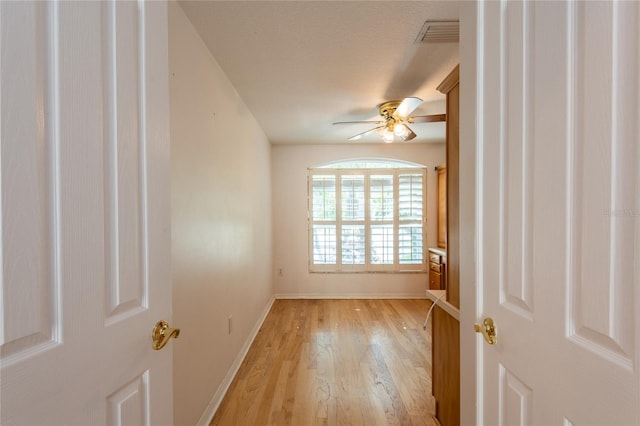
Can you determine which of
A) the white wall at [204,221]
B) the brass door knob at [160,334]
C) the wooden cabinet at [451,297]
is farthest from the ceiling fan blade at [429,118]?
the brass door knob at [160,334]

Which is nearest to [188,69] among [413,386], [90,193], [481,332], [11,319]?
[90,193]

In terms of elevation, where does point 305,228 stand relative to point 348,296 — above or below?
above

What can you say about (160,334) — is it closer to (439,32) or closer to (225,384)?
(225,384)

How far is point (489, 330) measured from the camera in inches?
33.3

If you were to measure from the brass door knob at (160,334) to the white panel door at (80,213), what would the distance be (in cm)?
2

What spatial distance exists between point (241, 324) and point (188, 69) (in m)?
2.09

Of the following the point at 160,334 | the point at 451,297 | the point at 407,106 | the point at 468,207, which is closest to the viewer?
the point at 160,334

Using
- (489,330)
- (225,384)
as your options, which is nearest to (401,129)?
(489,330)

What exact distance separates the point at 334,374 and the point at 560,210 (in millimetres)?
2218

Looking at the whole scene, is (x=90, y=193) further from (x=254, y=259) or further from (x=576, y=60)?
Result: (x=254, y=259)

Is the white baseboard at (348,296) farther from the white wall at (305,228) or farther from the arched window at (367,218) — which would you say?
the arched window at (367,218)

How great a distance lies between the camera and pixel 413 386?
2.17 meters

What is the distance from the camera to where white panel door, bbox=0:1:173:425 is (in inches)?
19.3

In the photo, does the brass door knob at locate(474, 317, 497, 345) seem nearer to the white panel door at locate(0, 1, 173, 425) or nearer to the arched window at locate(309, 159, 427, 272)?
the white panel door at locate(0, 1, 173, 425)
